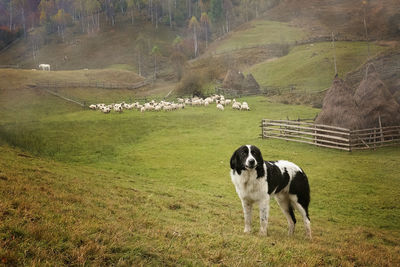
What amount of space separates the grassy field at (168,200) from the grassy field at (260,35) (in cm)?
8143

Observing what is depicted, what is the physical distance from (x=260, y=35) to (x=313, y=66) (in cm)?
5242

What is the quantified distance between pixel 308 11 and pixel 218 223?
137m

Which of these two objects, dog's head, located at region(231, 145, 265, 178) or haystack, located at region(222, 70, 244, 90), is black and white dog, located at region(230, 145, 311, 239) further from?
haystack, located at region(222, 70, 244, 90)

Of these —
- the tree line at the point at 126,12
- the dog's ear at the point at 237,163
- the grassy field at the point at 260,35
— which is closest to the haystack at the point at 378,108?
the dog's ear at the point at 237,163

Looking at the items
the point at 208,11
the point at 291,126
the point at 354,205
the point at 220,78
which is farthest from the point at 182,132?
the point at 208,11

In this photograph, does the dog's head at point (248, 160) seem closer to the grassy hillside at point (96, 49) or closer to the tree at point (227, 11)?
the grassy hillside at point (96, 49)

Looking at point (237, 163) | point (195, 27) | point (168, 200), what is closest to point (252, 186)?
point (237, 163)

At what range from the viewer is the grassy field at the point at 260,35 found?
10644 centimetres

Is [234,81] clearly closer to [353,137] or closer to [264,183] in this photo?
[353,137]

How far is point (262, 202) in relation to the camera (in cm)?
791

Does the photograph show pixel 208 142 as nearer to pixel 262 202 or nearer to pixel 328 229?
pixel 328 229

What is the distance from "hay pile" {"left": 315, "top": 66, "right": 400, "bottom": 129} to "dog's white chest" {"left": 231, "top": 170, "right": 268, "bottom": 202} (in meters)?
19.5

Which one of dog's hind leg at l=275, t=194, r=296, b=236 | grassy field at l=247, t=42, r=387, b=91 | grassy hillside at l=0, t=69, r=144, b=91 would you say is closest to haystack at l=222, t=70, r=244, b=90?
grassy field at l=247, t=42, r=387, b=91

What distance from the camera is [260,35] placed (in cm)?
11588
